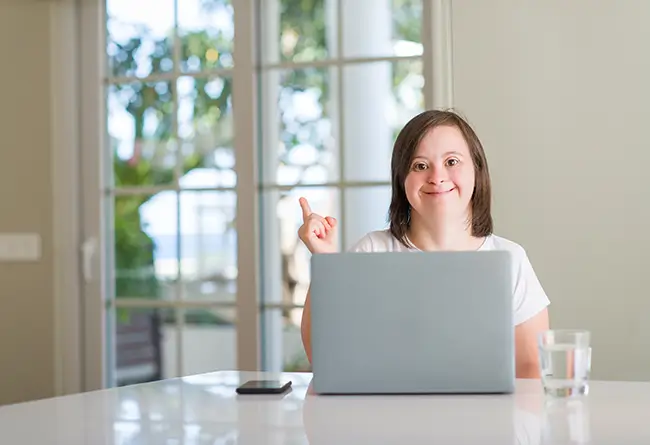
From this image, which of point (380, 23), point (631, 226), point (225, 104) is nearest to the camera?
point (631, 226)

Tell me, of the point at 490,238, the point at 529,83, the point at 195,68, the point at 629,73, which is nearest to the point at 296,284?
the point at 195,68

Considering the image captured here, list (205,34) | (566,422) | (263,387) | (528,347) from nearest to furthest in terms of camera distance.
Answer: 1. (566,422)
2. (263,387)
3. (528,347)
4. (205,34)

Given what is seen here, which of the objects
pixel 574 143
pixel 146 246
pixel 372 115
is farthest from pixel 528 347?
pixel 146 246

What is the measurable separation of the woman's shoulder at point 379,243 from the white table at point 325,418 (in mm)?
588

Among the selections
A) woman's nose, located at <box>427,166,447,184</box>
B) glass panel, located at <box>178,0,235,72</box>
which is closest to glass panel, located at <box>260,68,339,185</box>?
glass panel, located at <box>178,0,235,72</box>

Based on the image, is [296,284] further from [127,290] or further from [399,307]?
[399,307]

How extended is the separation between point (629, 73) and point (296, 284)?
1560mm

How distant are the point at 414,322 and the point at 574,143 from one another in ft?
6.17

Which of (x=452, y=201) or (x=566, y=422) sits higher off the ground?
(x=452, y=201)

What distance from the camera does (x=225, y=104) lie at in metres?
4.06

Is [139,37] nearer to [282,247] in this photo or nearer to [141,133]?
[141,133]

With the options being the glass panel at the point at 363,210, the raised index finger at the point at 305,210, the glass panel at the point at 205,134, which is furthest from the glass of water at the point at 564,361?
the glass panel at the point at 205,134

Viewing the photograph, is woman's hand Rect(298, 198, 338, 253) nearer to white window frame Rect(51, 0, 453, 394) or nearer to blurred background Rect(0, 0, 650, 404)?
blurred background Rect(0, 0, 650, 404)

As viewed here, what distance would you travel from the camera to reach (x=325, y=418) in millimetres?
1386
